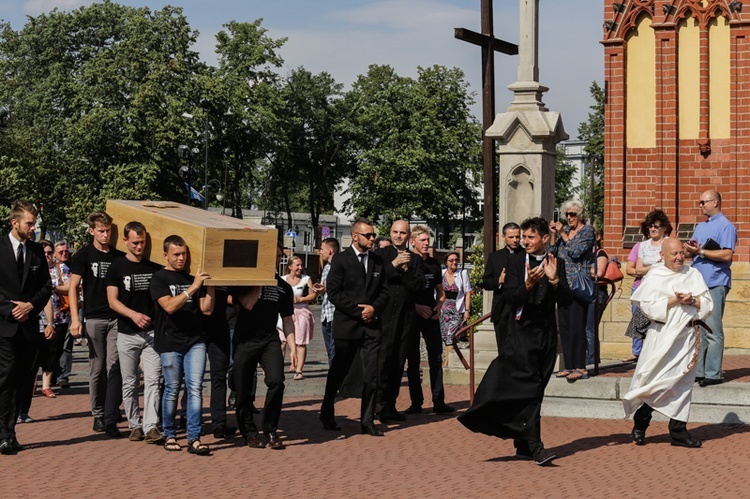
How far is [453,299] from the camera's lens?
17188 millimetres

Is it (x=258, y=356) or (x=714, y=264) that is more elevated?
(x=714, y=264)

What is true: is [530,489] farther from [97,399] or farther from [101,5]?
[101,5]

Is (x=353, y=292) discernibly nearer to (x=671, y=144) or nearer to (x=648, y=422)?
(x=648, y=422)

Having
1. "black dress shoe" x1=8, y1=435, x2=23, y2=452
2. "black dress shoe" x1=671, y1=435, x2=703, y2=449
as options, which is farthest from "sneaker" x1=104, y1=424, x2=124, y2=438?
"black dress shoe" x1=671, y1=435, x2=703, y2=449

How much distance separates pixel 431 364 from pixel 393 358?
1.86ft

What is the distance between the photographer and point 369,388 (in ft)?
37.1

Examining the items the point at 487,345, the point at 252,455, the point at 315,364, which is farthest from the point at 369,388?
the point at 315,364

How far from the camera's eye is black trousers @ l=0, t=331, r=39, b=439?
1011 cm

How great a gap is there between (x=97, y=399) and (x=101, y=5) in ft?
192

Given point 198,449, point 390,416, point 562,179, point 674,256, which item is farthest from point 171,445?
point 562,179

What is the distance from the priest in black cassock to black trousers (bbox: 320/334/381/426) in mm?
1687

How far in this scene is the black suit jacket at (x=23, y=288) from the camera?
10.3m

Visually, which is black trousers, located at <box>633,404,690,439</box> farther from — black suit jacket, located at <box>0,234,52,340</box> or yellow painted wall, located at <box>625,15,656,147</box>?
yellow painted wall, located at <box>625,15,656,147</box>

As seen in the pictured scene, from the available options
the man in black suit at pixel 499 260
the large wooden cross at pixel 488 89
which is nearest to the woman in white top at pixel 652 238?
the man in black suit at pixel 499 260
